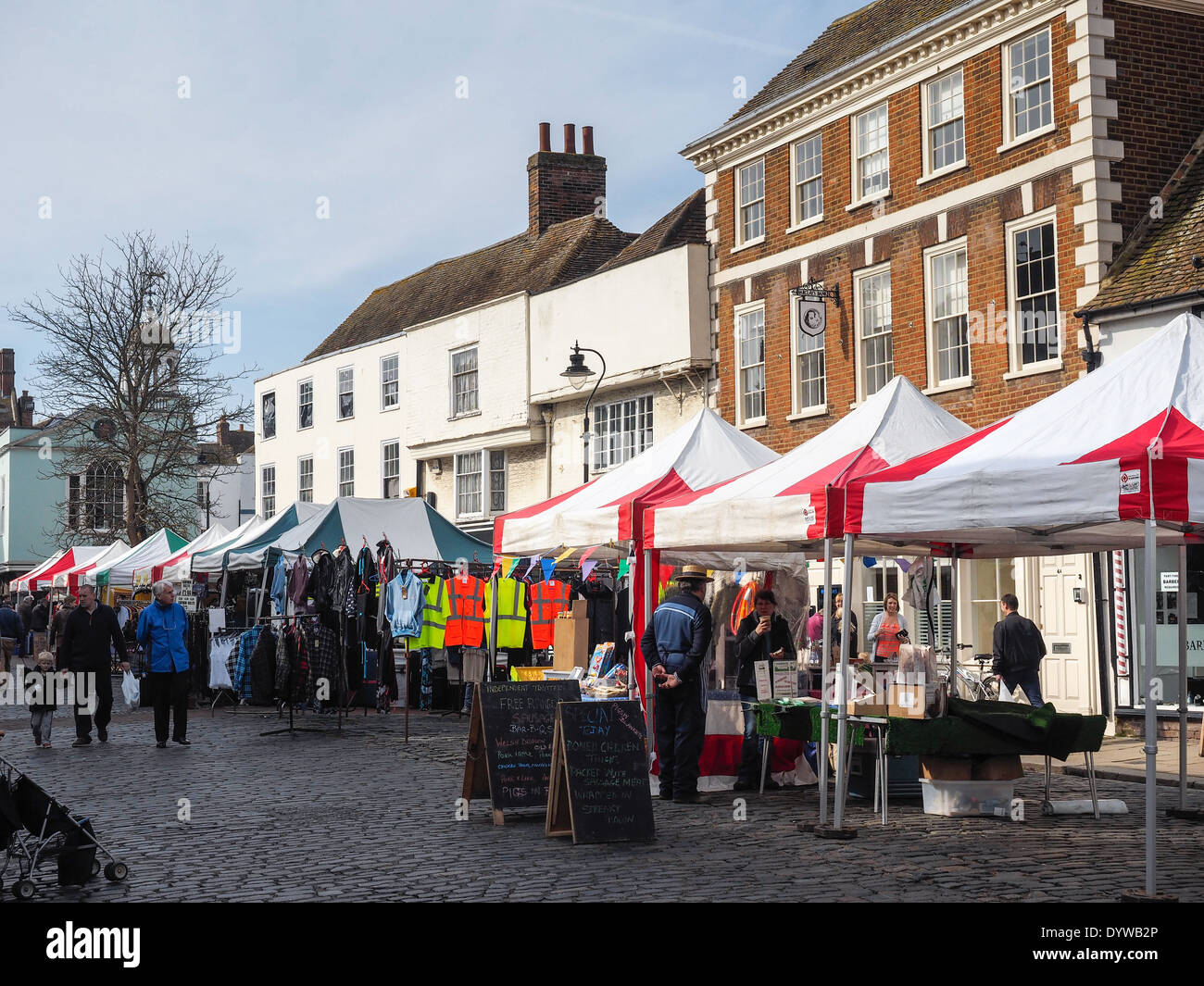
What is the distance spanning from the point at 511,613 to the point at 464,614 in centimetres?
78

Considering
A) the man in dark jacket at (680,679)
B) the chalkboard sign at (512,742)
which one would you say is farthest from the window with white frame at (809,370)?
the chalkboard sign at (512,742)

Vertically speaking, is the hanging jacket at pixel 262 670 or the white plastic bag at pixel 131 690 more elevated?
the hanging jacket at pixel 262 670

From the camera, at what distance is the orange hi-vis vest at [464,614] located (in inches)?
808

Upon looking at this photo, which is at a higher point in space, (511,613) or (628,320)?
(628,320)

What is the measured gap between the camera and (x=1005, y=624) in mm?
17375

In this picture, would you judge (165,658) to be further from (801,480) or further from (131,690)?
(801,480)

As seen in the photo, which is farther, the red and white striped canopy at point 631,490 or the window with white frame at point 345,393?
the window with white frame at point 345,393

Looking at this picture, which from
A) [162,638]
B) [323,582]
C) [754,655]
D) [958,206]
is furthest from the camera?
[958,206]

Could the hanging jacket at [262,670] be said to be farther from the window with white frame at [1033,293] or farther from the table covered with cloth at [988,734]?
the window with white frame at [1033,293]

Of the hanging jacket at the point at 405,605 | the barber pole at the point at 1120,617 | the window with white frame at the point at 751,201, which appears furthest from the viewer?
the window with white frame at the point at 751,201

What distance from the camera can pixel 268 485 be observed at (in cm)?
4569

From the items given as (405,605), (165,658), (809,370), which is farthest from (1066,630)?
(165,658)

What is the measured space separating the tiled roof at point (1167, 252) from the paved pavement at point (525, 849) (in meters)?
7.04

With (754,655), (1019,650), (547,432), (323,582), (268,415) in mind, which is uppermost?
(268,415)
